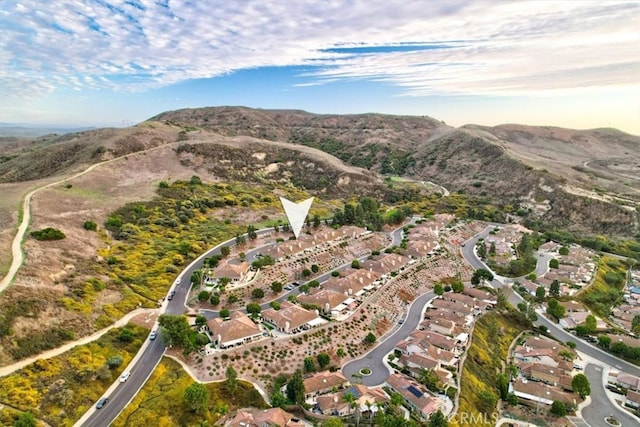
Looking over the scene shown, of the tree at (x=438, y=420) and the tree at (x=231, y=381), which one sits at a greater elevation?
the tree at (x=231, y=381)

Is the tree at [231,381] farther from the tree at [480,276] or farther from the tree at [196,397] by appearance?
the tree at [480,276]

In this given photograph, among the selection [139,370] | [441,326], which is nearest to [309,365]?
[139,370]

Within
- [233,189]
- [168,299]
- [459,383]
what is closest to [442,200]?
[233,189]

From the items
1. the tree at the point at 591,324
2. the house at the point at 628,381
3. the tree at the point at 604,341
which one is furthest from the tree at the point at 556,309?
the house at the point at 628,381

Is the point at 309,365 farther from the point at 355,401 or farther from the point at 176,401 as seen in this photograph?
the point at 176,401

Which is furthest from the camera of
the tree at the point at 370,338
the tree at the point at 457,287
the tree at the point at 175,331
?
the tree at the point at 457,287

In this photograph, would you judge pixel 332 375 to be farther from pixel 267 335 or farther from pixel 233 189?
pixel 233 189

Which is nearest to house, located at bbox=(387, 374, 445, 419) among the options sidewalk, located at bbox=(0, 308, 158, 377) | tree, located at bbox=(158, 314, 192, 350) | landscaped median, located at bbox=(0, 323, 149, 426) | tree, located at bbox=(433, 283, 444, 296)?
tree, located at bbox=(158, 314, 192, 350)
